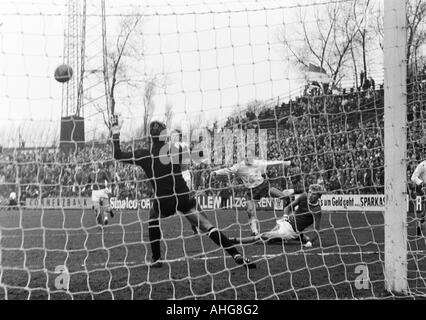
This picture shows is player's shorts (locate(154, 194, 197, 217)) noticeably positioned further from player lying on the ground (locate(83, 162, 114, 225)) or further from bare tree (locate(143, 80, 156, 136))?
player lying on the ground (locate(83, 162, 114, 225))

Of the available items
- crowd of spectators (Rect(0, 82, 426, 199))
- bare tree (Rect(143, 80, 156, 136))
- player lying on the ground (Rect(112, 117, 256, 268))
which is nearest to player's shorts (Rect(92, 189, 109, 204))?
crowd of spectators (Rect(0, 82, 426, 199))

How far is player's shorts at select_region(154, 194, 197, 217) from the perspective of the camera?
703cm

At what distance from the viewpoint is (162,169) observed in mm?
7230

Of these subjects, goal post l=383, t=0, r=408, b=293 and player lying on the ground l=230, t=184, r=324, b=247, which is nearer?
goal post l=383, t=0, r=408, b=293

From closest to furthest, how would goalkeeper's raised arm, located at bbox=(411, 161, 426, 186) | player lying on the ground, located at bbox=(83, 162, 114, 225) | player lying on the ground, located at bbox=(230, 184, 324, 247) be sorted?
player lying on the ground, located at bbox=(230, 184, 324, 247) < goalkeeper's raised arm, located at bbox=(411, 161, 426, 186) < player lying on the ground, located at bbox=(83, 162, 114, 225)

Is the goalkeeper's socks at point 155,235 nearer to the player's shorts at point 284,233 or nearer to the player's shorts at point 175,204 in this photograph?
the player's shorts at point 175,204

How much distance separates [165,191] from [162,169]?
32 centimetres

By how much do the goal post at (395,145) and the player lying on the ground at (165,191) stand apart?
Answer: 1.86m

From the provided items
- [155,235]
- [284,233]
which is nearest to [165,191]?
[155,235]

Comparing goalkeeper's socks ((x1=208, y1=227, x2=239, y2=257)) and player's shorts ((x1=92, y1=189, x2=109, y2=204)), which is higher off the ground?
player's shorts ((x1=92, y1=189, x2=109, y2=204))

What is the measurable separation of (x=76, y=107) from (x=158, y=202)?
3776 millimetres

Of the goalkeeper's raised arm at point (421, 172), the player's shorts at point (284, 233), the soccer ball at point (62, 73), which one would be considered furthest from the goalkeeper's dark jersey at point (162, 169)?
the goalkeeper's raised arm at point (421, 172)

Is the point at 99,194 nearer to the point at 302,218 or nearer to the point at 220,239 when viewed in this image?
the point at 302,218

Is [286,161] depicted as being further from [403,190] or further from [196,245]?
[403,190]
